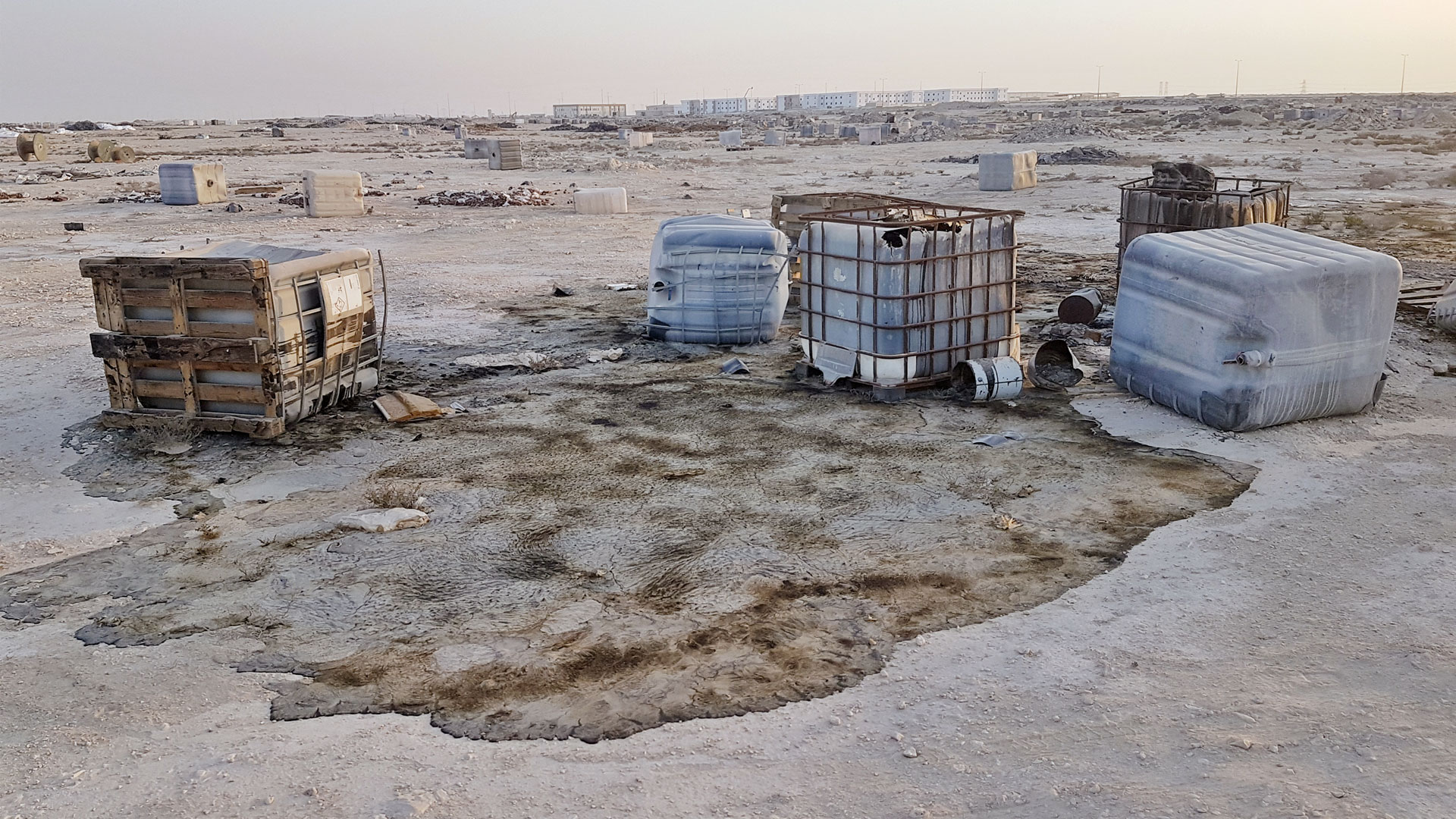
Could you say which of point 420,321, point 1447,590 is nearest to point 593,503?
point 1447,590

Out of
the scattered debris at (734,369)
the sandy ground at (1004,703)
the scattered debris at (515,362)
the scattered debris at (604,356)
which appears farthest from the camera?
the scattered debris at (604,356)

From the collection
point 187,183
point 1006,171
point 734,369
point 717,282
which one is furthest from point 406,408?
point 187,183

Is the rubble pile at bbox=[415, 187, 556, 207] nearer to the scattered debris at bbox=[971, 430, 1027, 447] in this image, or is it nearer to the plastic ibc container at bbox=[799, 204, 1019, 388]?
the plastic ibc container at bbox=[799, 204, 1019, 388]

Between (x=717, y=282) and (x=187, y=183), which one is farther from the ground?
(x=187, y=183)

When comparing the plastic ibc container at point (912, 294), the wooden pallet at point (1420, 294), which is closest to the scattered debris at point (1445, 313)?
the wooden pallet at point (1420, 294)

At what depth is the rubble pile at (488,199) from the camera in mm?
31453

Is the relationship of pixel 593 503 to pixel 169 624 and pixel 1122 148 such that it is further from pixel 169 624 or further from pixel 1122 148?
pixel 1122 148

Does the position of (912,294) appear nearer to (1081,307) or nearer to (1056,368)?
(1056,368)

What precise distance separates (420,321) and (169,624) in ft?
30.7

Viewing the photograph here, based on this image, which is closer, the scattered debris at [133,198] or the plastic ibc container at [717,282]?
the plastic ibc container at [717,282]

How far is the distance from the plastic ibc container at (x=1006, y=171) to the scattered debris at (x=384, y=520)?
2651cm

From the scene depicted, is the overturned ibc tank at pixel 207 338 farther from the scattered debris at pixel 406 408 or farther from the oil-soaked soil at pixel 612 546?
the scattered debris at pixel 406 408

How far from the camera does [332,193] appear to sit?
2773cm

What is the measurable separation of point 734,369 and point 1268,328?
5515mm
